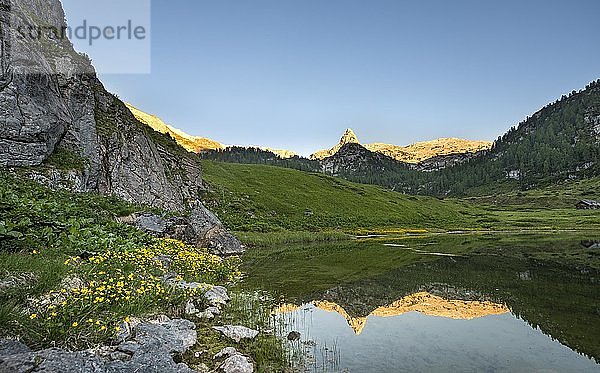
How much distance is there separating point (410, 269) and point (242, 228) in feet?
140

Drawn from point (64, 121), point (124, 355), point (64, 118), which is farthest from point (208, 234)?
point (124, 355)

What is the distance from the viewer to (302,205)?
116125mm

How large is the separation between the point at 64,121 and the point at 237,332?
98.6 ft

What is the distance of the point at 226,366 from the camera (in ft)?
35.0

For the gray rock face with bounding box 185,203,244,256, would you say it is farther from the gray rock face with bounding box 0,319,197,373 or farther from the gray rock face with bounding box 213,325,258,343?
the gray rock face with bounding box 0,319,197,373

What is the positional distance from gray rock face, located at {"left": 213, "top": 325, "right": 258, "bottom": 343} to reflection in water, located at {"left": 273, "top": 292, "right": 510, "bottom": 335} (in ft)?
15.2

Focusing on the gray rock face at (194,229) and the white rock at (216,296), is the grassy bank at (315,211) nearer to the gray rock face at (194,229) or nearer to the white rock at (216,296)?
the gray rock face at (194,229)

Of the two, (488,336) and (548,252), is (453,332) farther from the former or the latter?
(548,252)

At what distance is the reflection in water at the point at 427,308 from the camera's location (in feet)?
64.3

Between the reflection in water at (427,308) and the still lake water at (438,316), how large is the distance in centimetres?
5

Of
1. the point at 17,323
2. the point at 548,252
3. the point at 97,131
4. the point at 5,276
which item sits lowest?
the point at 548,252

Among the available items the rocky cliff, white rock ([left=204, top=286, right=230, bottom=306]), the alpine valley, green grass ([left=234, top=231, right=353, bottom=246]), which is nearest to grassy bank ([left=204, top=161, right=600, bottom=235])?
green grass ([left=234, top=231, right=353, bottom=246])

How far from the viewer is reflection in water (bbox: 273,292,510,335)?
19609 millimetres

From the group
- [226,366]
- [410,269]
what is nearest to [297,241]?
[410,269]
